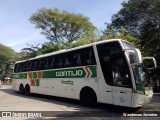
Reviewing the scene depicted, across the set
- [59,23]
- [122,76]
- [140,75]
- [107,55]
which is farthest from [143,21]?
[122,76]

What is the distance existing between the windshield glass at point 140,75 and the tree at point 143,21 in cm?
1135

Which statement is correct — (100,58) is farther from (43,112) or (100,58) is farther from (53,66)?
(53,66)

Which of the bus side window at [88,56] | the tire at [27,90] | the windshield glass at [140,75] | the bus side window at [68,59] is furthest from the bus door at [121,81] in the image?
the tire at [27,90]

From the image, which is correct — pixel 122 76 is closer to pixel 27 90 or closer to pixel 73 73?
pixel 73 73

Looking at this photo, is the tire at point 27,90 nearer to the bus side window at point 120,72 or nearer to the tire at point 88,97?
the tire at point 88,97

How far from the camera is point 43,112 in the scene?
10.9m

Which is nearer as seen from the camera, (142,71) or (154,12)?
(142,71)

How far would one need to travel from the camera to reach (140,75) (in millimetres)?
10422

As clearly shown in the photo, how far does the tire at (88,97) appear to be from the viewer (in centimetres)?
1213

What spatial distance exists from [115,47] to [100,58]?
103 centimetres

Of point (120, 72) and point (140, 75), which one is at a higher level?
point (120, 72)

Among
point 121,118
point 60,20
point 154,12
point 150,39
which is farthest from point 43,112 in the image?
point 60,20

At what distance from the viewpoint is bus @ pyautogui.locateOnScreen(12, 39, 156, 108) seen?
10.2m

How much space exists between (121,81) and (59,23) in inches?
1351
